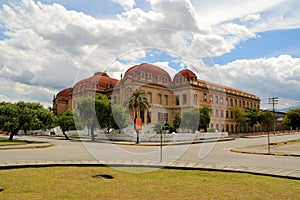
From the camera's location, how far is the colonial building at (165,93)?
17859 millimetres

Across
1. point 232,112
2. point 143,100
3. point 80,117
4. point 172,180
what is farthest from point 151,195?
point 232,112

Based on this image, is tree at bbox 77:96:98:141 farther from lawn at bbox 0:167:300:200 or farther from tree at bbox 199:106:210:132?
lawn at bbox 0:167:300:200

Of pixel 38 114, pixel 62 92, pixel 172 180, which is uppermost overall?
pixel 62 92

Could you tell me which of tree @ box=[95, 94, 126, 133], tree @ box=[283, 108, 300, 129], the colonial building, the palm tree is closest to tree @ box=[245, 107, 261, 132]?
the colonial building

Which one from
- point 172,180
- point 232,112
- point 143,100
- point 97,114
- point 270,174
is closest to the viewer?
point 172,180

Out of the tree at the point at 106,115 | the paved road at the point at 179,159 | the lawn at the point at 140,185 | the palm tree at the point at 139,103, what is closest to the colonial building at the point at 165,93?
the palm tree at the point at 139,103

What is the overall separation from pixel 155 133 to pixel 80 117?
11.9 m

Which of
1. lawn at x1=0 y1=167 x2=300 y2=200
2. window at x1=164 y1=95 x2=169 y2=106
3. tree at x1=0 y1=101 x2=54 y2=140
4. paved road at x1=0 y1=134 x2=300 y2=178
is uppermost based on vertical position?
window at x1=164 y1=95 x2=169 y2=106

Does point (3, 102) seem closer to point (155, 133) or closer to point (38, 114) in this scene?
point (38, 114)

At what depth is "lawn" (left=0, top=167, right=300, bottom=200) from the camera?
6.77 m

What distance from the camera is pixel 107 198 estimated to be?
6.50 metres

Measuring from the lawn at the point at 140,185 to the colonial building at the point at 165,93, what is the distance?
23.4ft

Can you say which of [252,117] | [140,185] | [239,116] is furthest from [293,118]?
[140,185]

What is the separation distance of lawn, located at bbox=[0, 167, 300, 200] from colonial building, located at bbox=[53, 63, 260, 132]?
712 cm
